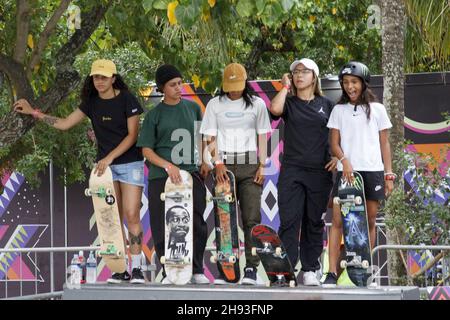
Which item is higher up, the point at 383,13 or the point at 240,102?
the point at 383,13

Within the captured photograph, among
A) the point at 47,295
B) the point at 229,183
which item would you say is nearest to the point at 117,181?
the point at 229,183

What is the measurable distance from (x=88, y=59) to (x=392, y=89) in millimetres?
3679

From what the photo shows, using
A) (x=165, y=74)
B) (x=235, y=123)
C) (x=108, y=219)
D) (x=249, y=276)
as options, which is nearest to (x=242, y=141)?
(x=235, y=123)

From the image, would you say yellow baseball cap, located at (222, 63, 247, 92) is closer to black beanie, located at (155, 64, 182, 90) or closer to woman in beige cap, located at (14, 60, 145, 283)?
black beanie, located at (155, 64, 182, 90)

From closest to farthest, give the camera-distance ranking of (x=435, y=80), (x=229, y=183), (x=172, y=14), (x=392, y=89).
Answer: (x=172, y=14), (x=229, y=183), (x=392, y=89), (x=435, y=80)

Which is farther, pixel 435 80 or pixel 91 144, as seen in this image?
pixel 435 80

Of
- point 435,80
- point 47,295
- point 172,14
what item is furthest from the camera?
point 435,80

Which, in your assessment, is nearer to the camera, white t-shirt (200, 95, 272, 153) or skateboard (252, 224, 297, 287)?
skateboard (252, 224, 297, 287)

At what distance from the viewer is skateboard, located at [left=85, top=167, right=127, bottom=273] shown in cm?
874

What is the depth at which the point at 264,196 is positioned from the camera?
14.7 metres

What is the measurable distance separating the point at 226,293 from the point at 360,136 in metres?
1.67

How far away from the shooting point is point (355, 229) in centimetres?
827

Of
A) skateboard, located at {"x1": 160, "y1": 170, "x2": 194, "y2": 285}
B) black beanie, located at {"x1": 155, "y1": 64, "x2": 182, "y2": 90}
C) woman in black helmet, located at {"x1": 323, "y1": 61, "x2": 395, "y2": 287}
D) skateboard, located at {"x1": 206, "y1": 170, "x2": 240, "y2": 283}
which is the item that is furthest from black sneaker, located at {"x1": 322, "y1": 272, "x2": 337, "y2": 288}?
black beanie, located at {"x1": 155, "y1": 64, "x2": 182, "y2": 90}
